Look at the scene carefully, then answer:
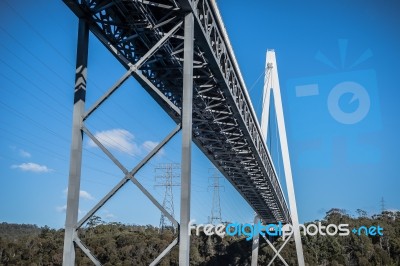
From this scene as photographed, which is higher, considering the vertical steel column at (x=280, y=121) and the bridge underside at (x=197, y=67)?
the vertical steel column at (x=280, y=121)

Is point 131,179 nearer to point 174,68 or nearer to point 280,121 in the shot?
point 174,68

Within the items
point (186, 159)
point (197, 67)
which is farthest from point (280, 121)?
point (186, 159)

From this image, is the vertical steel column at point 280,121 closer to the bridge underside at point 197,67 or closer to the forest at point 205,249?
the bridge underside at point 197,67

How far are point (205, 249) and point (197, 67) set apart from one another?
57.5 metres

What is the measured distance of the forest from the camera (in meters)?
53.1

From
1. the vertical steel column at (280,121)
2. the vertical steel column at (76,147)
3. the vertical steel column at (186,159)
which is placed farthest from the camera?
the vertical steel column at (280,121)

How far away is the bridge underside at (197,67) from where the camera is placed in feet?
32.5

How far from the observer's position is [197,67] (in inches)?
529

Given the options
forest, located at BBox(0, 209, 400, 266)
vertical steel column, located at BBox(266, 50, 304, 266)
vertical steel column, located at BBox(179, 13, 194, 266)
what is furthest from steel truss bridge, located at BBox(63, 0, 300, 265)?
forest, located at BBox(0, 209, 400, 266)

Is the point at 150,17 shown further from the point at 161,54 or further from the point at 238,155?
the point at 238,155

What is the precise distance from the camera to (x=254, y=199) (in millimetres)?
38312

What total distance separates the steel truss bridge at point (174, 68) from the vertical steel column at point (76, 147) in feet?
0.06

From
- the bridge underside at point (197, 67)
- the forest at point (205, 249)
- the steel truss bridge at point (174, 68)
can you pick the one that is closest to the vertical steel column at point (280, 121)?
the bridge underside at point (197, 67)

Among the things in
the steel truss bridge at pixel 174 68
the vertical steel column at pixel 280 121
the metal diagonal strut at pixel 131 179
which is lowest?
the metal diagonal strut at pixel 131 179
